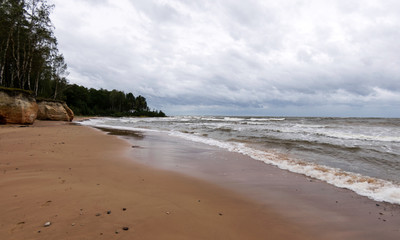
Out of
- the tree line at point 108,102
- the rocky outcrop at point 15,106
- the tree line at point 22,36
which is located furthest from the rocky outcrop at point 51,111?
the tree line at point 108,102

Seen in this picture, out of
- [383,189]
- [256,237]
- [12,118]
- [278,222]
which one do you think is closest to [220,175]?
[278,222]

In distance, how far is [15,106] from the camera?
1403 cm

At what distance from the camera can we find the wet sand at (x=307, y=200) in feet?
9.06

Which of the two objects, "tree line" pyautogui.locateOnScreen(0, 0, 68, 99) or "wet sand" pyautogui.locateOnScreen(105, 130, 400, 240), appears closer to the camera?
"wet sand" pyautogui.locateOnScreen(105, 130, 400, 240)

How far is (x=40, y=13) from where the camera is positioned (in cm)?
2048

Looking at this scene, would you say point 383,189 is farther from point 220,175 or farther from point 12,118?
point 12,118

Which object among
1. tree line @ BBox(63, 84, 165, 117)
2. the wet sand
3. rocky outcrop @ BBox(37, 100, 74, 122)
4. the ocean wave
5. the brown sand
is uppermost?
tree line @ BBox(63, 84, 165, 117)

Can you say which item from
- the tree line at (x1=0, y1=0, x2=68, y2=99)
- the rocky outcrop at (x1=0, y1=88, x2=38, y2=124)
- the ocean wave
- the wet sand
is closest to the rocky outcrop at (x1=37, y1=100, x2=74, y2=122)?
the tree line at (x1=0, y1=0, x2=68, y2=99)

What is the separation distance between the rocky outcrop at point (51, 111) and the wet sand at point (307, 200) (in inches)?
942

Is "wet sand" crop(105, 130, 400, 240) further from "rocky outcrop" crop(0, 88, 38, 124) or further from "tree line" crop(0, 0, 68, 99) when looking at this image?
"tree line" crop(0, 0, 68, 99)

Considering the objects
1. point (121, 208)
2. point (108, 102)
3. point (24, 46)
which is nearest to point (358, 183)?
point (121, 208)

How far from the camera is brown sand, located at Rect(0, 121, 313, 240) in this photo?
226 cm

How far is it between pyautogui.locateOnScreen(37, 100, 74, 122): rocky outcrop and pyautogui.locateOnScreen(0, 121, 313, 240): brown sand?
2318cm

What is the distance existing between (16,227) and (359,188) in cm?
616
